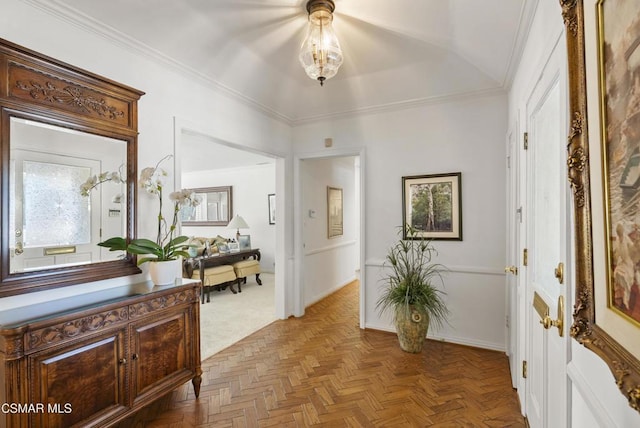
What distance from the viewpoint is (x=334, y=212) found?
5383 mm

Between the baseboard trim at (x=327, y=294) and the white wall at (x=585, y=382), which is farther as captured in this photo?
the baseboard trim at (x=327, y=294)

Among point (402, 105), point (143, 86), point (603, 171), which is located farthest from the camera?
point (402, 105)

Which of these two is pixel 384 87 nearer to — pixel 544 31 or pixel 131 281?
pixel 544 31

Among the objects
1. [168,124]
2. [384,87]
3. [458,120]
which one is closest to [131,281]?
[168,124]

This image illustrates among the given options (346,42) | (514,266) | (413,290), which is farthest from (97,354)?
(514,266)

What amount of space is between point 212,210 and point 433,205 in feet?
20.0

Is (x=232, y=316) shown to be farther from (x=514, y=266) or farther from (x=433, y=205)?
(x=514, y=266)

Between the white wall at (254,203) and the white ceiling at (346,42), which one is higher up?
the white ceiling at (346,42)

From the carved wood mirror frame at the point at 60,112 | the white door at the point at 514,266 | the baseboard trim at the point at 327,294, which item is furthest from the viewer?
the baseboard trim at the point at 327,294

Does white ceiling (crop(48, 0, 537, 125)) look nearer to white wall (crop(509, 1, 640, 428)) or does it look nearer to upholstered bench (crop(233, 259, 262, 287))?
white wall (crop(509, 1, 640, 428))

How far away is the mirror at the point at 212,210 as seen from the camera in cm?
776
